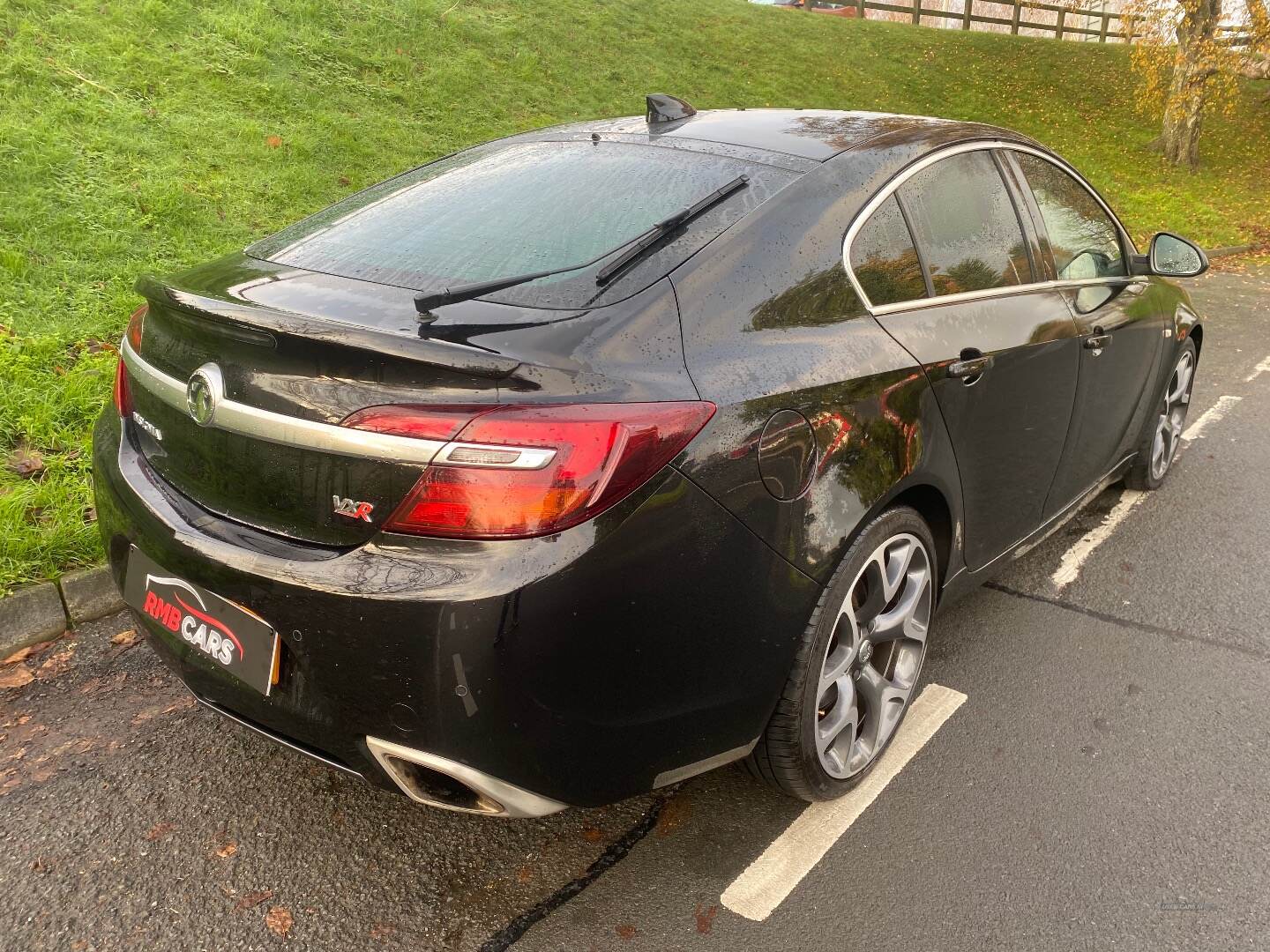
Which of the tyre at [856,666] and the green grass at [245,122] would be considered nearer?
the tyre at [856,666]

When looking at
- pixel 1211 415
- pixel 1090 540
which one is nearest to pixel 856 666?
pixel 1090 540

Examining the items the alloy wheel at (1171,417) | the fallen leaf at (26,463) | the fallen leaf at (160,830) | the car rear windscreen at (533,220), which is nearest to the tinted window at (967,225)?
the car rear windscreen at (533,220)

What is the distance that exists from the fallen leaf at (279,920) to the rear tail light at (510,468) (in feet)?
3.28

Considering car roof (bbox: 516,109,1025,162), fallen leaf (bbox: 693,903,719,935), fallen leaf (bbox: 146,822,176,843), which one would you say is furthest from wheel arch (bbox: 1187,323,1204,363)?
fallen leaf (bbox: 146,822,176,843)

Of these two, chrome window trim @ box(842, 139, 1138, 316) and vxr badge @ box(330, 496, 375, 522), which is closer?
vxr badge @ box(330, 496, 375, 522)

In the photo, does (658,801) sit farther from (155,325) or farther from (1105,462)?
(1105,462)

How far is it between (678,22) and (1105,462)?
46.7 ft

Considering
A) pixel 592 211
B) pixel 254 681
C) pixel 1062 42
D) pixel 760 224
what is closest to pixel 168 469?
pixel 254 681

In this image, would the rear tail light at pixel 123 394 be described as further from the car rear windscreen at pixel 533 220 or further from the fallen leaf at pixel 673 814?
the fallen leaf at pixel 673 814

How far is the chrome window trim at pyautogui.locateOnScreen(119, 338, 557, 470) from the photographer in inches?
67.9

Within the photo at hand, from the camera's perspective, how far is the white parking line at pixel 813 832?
2.24m

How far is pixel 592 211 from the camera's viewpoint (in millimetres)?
2389

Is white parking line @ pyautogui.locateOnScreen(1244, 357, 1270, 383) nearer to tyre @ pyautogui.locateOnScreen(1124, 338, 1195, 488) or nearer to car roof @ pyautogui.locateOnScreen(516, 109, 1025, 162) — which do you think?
tyre @ pyautogui.locateOnScreen(1124, 338, 1195, 488)

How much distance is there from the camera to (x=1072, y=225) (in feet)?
11.3
